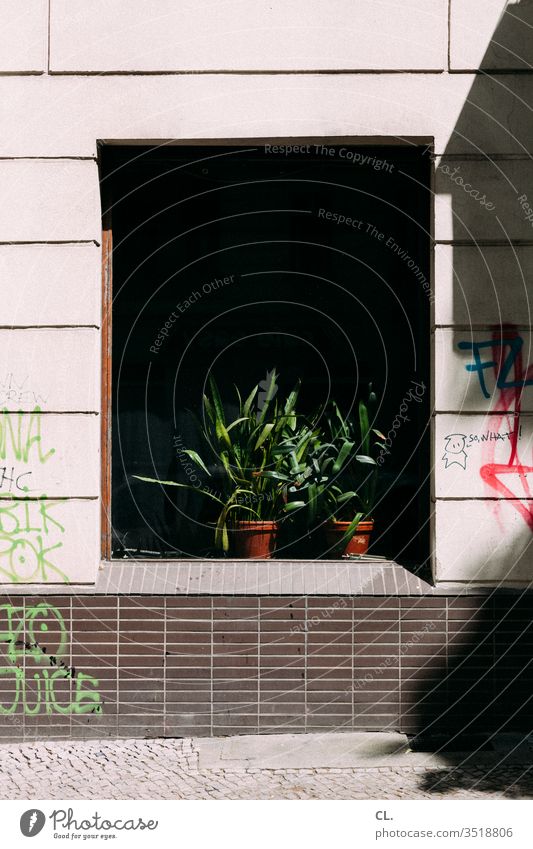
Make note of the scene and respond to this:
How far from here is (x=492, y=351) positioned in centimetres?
654

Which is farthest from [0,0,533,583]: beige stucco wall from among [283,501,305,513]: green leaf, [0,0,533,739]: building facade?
[283,501,305,513]: green leaf

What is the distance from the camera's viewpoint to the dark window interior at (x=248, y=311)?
687cm

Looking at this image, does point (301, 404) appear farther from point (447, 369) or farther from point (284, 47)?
point (284, 47)

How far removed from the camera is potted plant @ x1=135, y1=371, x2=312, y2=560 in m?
6.85

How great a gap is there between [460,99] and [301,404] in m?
2.17

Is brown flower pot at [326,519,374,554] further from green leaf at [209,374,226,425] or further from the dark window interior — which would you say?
green leaf at [209,374,226,425]

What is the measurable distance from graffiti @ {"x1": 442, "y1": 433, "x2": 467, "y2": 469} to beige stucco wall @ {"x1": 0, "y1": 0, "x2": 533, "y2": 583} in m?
0.04

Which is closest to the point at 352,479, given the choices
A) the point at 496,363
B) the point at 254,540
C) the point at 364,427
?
the point at 364,427

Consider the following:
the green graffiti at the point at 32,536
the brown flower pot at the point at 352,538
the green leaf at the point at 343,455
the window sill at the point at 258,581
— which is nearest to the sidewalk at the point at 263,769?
the window sill at the point at 258,581

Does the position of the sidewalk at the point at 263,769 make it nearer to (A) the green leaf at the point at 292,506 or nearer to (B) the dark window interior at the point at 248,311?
(B) the dark window interior at the point at 248,311

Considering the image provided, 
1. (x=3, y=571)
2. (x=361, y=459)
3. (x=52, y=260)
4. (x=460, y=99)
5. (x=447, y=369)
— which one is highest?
(x=460, y=99)
